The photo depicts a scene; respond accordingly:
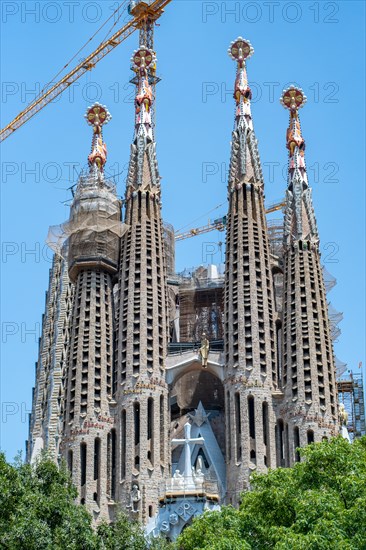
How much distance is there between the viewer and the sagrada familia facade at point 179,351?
69125 mm

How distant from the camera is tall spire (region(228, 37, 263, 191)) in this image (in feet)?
255

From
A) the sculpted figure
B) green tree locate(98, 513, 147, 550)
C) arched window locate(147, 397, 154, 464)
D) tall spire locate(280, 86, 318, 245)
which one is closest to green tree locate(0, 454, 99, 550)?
green tree locate(98, 513, 147, 550)

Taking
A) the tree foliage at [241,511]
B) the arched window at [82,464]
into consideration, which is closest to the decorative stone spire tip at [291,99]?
the arched window at [82,464]

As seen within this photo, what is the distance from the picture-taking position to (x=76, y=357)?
7244 cm

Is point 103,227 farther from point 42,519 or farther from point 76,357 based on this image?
point 42,519

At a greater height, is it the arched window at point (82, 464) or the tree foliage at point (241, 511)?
the arched window at point (82, 464)

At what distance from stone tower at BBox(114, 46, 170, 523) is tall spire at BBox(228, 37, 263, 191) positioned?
4.85 metres

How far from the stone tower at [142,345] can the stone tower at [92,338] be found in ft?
2.28

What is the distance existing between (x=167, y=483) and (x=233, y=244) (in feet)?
47.6

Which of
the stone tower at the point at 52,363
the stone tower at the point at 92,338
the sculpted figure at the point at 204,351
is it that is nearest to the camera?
the stone tower at the point at 92,338

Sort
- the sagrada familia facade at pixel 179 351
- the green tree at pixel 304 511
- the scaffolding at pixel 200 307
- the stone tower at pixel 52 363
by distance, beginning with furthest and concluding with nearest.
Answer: the stone tower at pixel 52 363
the scaffolding at pixel 200 307
the sagrada familia facade at pixel 179 351
the green tree at pixel 304 511

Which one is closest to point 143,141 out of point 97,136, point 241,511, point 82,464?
point 97,136

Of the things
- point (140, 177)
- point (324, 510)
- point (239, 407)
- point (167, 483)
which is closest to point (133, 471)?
point (167, 483)

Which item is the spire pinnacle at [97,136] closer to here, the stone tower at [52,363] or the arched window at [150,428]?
the stone tower at [52,363]
